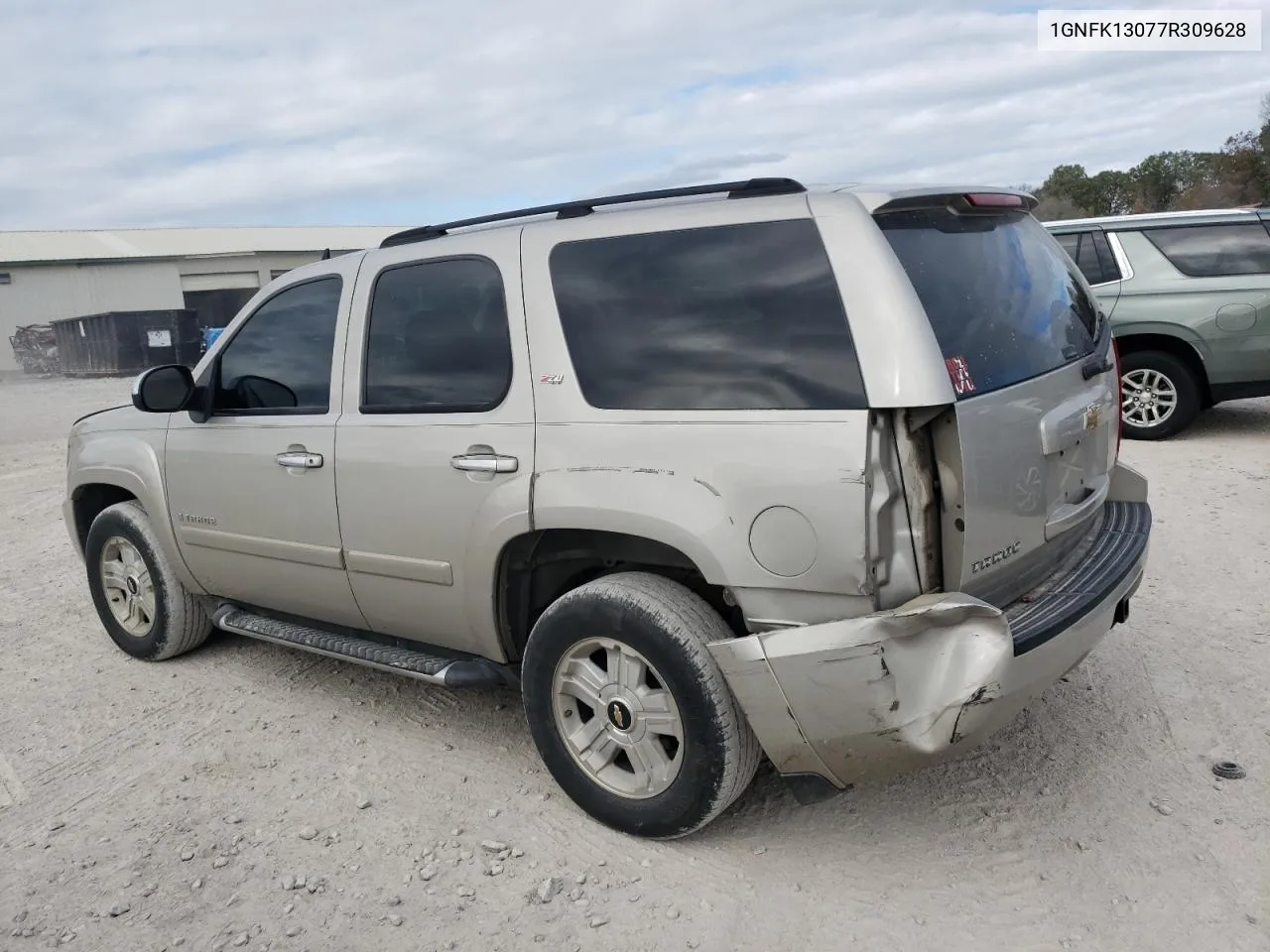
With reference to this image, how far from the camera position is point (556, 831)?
10.7ft

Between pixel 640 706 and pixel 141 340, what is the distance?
26.4 metres

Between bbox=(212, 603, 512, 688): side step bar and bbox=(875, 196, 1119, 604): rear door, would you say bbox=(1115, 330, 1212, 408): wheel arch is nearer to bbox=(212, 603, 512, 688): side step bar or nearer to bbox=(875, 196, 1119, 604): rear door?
bbox=(875, 196, 1119, 604): rear door

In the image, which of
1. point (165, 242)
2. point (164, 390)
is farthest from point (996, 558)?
point (165, 242)

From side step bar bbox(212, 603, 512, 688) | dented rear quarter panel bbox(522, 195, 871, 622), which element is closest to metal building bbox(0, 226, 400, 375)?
side step bar bbox(212, 603, 512, 688)

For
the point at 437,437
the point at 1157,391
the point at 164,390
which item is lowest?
the point at 1157,391

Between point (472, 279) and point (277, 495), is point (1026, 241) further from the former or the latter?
point (277, 495)

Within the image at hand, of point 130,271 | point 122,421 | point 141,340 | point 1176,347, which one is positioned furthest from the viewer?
point 130,271

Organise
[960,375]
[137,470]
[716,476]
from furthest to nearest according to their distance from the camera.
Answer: [137,470]
[716,476]
[960,375]

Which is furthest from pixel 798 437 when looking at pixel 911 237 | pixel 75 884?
pixel 75 884

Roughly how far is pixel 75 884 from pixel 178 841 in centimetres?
31

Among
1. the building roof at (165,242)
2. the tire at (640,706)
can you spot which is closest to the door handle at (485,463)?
the tire at (640,706)

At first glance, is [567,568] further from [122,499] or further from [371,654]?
[122,499]

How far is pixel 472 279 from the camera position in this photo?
11.5 feet

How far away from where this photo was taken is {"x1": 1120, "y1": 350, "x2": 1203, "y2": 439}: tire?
852 centimetres
